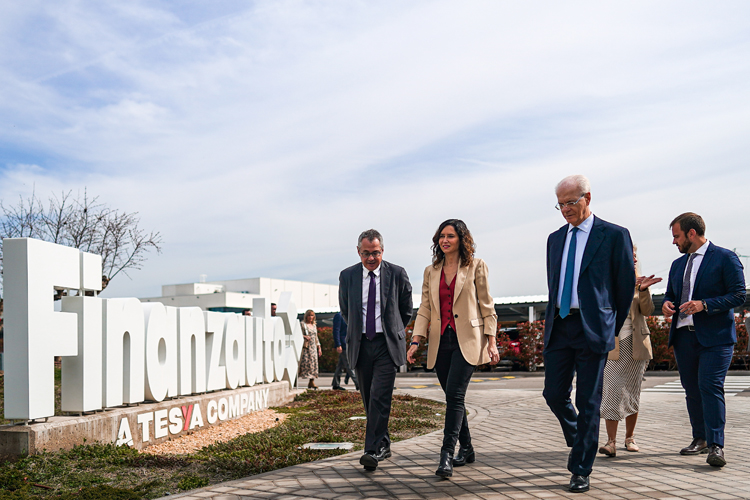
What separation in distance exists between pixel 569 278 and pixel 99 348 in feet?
14.2

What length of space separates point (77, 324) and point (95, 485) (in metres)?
1.78

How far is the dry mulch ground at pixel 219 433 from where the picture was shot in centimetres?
693

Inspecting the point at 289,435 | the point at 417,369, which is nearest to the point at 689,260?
the point at 289,435

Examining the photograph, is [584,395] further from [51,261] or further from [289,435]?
[51,261]

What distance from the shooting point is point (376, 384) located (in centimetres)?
539

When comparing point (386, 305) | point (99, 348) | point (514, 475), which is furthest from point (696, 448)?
point (99, 348)

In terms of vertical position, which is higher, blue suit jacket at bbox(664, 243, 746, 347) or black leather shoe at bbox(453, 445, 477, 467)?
blue suit jacket at bbox(664, 243, 746, 347)

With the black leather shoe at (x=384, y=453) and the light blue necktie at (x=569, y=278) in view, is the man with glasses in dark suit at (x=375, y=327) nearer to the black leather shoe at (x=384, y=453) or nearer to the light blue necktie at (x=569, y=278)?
the black leather shoe at (x=384, y=453)

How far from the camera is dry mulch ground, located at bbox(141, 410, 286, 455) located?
6.93m

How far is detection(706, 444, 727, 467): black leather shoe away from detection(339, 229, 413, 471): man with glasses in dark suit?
2484mm

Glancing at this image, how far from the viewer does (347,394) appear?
1255cm

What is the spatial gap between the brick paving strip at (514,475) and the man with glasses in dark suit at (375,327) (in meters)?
0.48

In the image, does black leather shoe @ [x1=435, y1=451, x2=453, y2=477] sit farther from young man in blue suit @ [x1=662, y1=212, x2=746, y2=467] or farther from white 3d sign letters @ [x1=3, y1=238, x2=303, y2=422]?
white 3d sign letters @ [x1=3, y1=238, x2=303, y2=422]

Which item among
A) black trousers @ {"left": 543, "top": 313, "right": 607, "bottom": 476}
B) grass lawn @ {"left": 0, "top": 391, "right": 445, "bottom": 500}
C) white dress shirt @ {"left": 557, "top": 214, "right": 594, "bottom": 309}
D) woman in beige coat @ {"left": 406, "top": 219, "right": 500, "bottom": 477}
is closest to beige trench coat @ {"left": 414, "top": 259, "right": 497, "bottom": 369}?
woman in beige coat @ {"left": 406, "top": 219, "right": 500, "bottom": 477}
